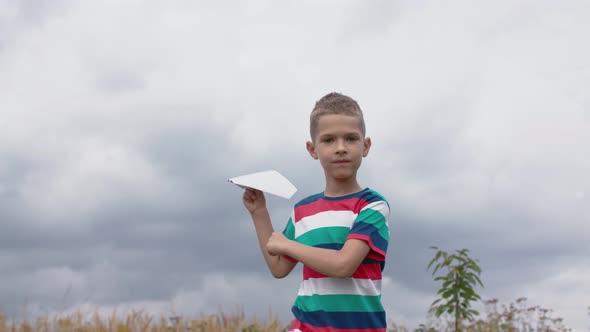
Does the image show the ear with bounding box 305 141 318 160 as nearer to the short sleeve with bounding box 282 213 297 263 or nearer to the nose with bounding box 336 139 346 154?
the nose with bounding box 336 139 346 154

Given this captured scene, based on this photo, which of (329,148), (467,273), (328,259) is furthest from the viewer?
(467,273)

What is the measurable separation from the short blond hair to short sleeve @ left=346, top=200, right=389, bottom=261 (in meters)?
0.51

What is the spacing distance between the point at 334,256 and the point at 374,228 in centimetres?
32

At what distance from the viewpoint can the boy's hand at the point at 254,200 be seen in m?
4.59

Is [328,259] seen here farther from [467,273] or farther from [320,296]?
[467,273]

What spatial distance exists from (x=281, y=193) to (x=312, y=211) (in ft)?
0.80

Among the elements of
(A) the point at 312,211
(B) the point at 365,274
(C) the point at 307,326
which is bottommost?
(C) the point at 307,326

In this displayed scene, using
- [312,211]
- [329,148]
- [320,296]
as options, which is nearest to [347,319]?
[320,296]

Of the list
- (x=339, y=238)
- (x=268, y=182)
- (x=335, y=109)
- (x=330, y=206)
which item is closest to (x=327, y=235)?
(x=339, y=238)

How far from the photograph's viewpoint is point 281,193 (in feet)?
14.0

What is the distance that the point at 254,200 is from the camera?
15.1 ft

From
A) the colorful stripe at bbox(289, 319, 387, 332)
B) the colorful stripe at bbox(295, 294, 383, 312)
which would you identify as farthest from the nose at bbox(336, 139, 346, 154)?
the colorful stripe at bbox(289, 319, 387, 332)

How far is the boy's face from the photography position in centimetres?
413

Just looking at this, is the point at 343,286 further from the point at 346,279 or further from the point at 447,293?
the point at 447,293
